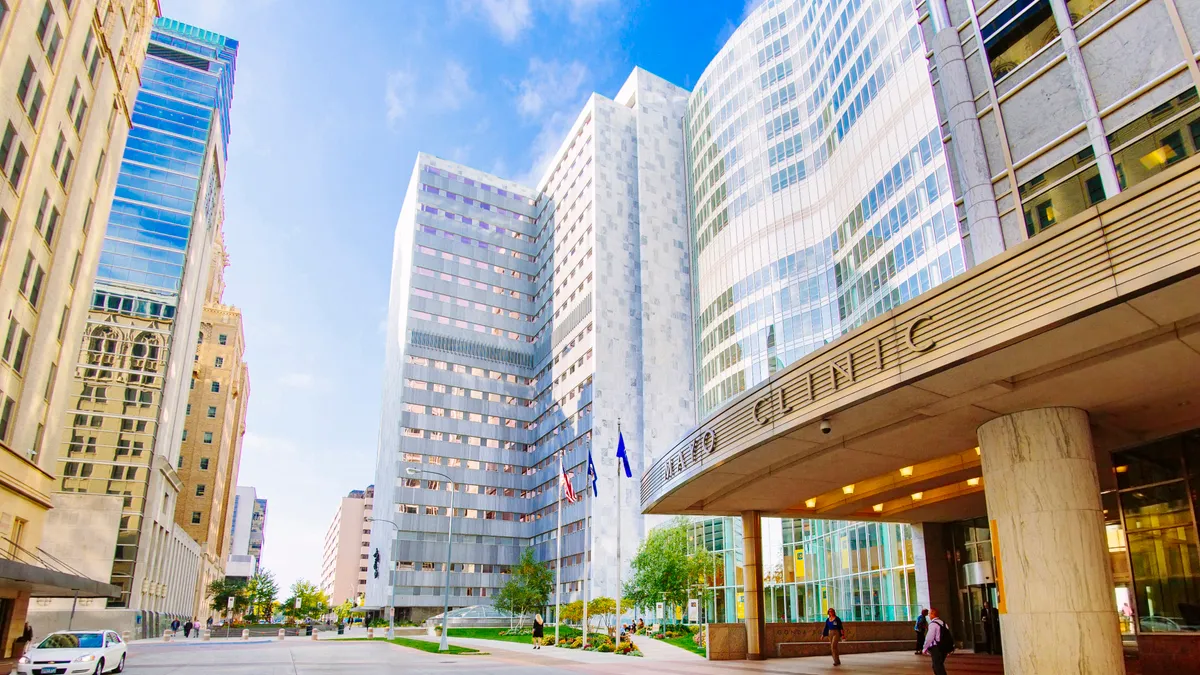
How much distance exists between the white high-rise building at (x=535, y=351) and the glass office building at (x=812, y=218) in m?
7.83

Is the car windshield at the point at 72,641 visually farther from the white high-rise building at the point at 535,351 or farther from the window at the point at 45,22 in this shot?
the white high-rise building at the point at 535,351

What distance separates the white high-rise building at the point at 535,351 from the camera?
8725 cm

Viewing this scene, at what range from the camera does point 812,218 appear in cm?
6731

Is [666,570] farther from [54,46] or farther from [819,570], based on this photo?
[54,46]

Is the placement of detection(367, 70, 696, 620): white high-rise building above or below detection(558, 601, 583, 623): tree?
above

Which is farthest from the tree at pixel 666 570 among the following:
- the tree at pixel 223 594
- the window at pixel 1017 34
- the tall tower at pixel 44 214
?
the tree at pixel 223 594

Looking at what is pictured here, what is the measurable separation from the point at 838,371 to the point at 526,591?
67.0 metres

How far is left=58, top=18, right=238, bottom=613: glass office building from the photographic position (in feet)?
237

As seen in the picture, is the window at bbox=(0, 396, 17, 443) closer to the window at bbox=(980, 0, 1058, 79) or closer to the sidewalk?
the sidewalk

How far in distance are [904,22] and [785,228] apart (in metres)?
20.0

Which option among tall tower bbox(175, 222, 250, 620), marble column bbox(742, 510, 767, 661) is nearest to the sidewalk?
marble column bbox(742, 510, 767, 661)

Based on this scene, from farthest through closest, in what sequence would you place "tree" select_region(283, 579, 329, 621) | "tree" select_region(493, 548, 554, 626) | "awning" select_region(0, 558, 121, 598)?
"tree" select_region(283, 579, 329, 621), "tree" select_region(493, 548, 554, 626), "awning" select_region(0, 558, 121, 598)

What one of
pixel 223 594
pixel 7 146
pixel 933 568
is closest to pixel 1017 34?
pixel 933 568

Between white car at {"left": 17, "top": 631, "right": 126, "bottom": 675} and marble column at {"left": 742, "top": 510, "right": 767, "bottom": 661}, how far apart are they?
22.0 metres
